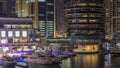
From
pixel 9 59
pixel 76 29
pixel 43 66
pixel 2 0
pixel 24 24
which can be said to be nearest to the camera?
pixel 43 66

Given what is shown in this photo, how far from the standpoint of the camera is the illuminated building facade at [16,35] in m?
106

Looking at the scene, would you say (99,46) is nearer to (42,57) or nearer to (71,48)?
(71,48)

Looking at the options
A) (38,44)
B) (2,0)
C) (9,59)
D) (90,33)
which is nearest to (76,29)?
(90,33)

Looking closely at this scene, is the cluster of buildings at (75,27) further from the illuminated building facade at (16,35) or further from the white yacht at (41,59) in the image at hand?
the white yacht at (41,59)

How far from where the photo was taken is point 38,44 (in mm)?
116812

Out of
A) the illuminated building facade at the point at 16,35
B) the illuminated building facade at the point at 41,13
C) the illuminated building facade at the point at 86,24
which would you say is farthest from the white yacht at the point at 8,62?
the illuminated building facade at the point at 41,13

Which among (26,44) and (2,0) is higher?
(2,0)

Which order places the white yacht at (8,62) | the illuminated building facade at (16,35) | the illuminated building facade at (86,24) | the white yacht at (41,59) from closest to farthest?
the white yacht at (41,59) < the white yacht at (8,62) < the illuminated building facade at (16,35) < the illuminated building facade at (86,24)

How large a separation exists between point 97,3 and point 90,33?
1096 centimetres

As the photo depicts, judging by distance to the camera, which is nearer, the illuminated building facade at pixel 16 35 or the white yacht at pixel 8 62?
the white yacht at pixel 8 62

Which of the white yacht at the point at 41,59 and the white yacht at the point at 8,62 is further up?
the white yacht at the point at 41,59

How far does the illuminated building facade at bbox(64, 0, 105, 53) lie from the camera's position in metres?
123

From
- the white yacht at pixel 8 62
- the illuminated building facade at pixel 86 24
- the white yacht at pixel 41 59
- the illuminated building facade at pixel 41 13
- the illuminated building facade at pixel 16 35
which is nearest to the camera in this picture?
the white yacht at pixel 41 59

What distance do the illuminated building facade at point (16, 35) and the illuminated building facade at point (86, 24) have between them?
53.1 feet
